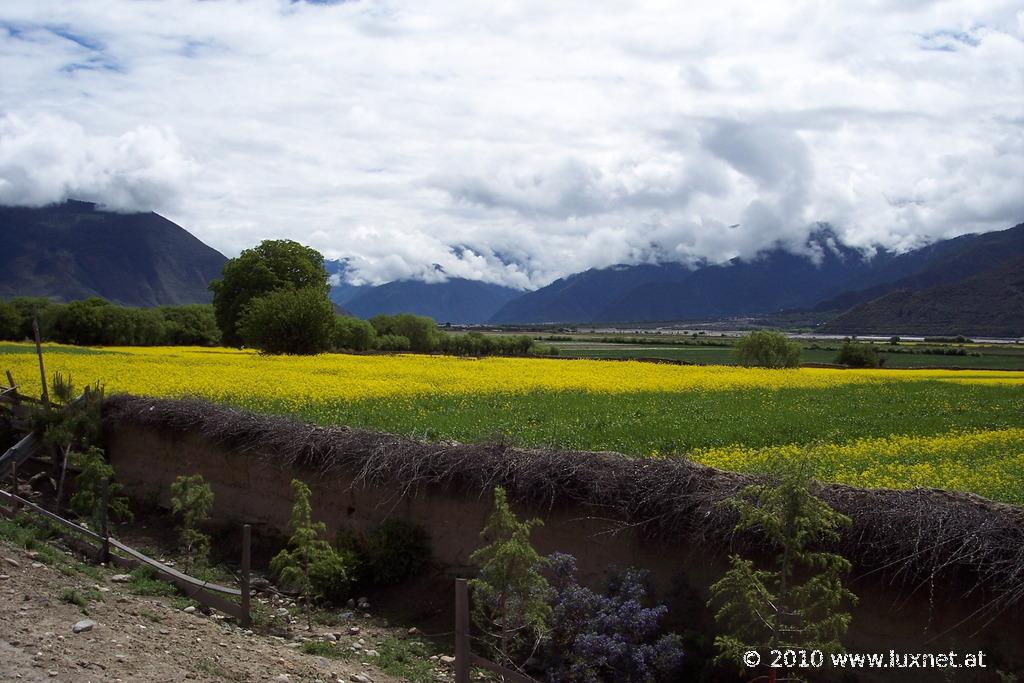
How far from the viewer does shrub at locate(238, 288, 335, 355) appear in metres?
44.4

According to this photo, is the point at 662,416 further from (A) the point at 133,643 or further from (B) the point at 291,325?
(B) the point at 291,325

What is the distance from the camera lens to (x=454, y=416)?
17688mm

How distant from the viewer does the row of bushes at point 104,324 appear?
6316 cm

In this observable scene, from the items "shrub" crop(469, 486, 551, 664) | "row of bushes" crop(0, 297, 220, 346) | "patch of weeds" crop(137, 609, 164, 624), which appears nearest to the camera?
"shrub" crop(469, 486, 551, 664)

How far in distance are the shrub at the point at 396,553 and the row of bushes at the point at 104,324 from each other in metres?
51.7

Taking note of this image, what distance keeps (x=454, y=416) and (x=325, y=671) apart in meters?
9.11

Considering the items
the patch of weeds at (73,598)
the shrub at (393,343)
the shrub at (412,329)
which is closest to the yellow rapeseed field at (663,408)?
the patch of weeds at (73,598)

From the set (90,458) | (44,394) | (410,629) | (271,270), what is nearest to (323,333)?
(271,270)

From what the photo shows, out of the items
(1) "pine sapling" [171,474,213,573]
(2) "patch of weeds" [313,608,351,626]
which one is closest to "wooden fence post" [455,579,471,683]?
(2) "patch of weeds" [313,608,351,626]

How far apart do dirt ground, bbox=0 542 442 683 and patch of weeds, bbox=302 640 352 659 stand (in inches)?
4.2

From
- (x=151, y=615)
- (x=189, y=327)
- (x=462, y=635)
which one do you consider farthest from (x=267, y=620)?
(x=189, y=327)

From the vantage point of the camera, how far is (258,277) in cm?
6103

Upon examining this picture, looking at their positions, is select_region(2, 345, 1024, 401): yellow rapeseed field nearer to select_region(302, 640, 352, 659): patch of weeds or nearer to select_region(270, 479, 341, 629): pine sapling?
select_region(270, 479, 341, 629): pine sapling

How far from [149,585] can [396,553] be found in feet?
11.0
